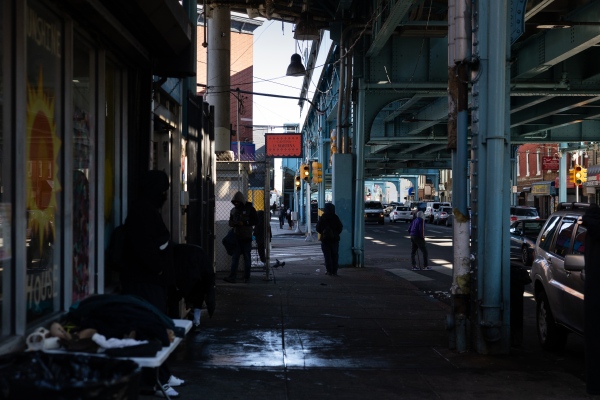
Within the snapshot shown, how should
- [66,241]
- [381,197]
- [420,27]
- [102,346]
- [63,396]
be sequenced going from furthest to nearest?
[381,197] → [420,27] → [66,241] → [102,346] → [63,396]

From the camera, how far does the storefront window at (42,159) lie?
5105 millimetres

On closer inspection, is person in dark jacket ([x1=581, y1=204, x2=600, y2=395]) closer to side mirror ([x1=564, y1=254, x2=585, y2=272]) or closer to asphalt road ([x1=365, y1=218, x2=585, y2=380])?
side mirror ([x1=564, y1=254, x2=585, y2=272])

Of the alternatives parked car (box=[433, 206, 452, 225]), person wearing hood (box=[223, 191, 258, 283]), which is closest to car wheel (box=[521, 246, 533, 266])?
person wearing hood (box=[223, 191, 258, 283])

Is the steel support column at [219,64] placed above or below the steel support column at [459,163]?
above

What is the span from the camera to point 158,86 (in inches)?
343

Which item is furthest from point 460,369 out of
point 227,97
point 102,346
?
point 227,97

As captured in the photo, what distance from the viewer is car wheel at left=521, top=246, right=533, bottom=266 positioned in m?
21.8

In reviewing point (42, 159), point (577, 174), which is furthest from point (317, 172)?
point (42, 159)

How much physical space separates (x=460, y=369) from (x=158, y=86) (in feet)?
15.2

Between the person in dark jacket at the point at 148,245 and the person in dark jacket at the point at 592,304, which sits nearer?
the person in dark jacket at the point at 592,304

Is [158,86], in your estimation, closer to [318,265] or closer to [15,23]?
[15,23]

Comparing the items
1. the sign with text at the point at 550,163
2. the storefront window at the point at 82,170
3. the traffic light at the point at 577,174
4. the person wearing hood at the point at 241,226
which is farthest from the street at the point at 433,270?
the sign with text at the point at 550,163

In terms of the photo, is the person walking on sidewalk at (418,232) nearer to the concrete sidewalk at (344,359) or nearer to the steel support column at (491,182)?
the concrete sidewalk at (344,359)

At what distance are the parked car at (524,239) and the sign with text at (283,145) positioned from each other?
16930 mm
